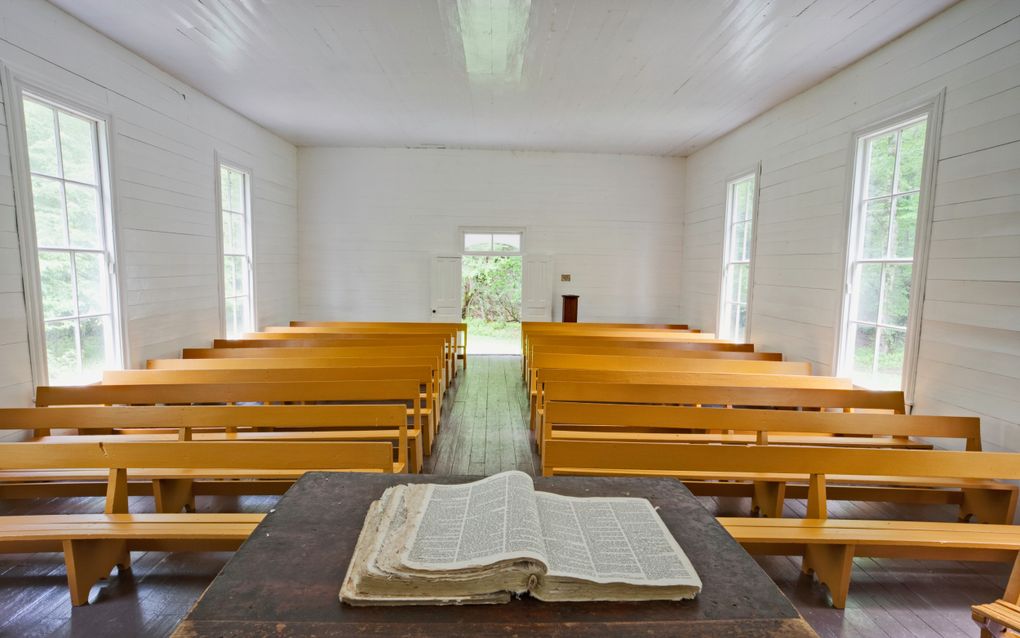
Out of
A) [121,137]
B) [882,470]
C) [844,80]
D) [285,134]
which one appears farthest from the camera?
[285,134]

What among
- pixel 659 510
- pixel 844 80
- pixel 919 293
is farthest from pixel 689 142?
pixel 659 510

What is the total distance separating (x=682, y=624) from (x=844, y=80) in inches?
209

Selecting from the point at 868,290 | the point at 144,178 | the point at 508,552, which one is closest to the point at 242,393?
the point at 144,178

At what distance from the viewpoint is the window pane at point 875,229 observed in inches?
163

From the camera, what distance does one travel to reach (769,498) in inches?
110

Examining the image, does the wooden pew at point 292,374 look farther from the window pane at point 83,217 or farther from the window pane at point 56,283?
the window pane at point 83,217

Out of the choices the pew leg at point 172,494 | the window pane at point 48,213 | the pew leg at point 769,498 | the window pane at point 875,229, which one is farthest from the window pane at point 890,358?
the window pane at point 48,213

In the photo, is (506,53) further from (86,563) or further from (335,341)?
(86,563)

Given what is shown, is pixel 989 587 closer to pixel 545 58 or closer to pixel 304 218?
pixel 545 58

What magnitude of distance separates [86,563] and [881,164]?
565 cm

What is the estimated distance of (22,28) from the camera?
3.37 meters

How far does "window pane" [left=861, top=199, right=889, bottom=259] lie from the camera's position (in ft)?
13.6

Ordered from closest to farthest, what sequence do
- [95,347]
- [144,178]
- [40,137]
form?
[40,137] → [95,347] → [144,178]

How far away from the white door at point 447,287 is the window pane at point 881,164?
5652 mm
